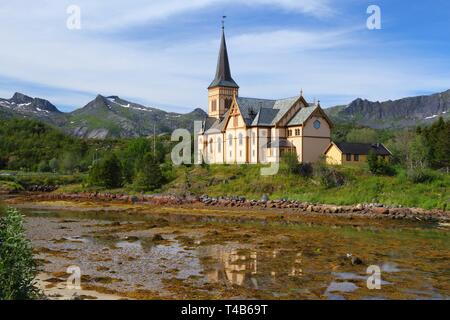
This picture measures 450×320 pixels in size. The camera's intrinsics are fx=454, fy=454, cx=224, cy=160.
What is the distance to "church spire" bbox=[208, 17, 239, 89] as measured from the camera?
294 feet

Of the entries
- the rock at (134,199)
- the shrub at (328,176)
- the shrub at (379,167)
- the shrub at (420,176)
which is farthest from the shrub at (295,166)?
the rock at (134,199)

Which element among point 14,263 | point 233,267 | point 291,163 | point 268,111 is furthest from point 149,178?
point 14,263

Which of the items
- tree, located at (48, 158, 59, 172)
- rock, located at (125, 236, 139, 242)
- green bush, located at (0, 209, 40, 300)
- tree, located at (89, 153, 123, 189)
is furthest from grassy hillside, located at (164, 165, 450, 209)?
tree, located at (48, 158, 59, 172)

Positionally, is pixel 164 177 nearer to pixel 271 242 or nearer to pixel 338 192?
pixel 338 192

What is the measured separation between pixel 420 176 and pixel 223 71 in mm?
48871

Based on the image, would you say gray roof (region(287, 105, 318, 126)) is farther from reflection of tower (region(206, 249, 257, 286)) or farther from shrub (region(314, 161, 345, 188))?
reflection of tower (region(206, 249, 257, 286))

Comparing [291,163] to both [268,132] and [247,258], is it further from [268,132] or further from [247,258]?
[247,258]

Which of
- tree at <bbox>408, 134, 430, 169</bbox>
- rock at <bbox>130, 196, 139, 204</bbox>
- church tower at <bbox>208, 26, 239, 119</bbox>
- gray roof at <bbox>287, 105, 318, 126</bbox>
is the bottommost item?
rock at <bbox>130, 196, 139, 204</bbox>

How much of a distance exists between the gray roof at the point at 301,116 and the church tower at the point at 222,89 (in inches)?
915

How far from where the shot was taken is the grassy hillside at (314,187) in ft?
161

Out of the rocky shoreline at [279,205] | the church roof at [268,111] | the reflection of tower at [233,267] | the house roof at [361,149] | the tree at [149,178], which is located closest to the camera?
the reflection of tower at [233,267]

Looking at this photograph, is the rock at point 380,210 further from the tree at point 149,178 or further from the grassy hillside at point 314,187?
the tree at point 149,178

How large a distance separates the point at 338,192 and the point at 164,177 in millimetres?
29312
